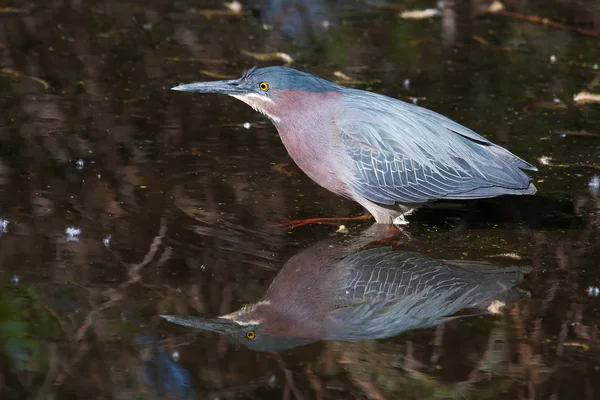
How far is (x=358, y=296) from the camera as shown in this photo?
5355 mm

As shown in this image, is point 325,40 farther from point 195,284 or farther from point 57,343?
point 57,343

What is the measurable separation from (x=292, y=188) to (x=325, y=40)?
3.84 m

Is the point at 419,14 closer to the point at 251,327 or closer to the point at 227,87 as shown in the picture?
the point at 227,87

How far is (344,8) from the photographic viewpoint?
37.7 feet

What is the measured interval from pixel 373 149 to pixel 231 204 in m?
1.05

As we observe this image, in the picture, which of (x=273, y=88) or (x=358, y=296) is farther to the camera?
(x=273, y=88)

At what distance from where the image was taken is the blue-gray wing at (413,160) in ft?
20.4

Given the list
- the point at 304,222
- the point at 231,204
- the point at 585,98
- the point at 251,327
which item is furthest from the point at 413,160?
the point at 585,98

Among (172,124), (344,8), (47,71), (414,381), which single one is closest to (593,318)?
(414,381)

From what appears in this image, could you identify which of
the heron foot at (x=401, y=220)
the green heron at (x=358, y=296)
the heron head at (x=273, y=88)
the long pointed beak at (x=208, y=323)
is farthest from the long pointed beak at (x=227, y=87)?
the long pointed beak at (x=208, y=323)

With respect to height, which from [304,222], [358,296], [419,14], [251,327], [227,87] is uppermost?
[419,14]

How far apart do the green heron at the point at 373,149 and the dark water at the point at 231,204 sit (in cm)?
32

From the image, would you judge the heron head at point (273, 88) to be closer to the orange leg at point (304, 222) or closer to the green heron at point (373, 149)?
the green heron at point (373, 149)

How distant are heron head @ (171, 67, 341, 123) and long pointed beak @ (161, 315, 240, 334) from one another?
191 centimetres
